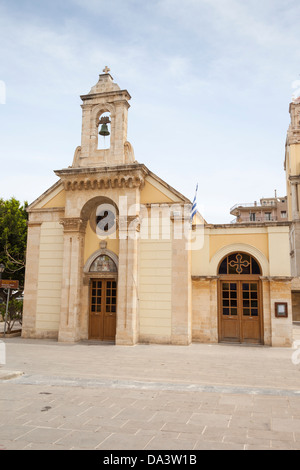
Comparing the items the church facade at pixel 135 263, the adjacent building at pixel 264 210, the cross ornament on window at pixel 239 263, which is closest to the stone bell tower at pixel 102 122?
the church facade at pixel 135 263

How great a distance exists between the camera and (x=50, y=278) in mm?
16359

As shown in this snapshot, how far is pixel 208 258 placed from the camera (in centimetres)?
1608

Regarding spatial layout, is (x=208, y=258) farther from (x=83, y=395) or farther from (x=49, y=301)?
(x=83, y=395)

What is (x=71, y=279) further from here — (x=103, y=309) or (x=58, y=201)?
(x=58, y=201)

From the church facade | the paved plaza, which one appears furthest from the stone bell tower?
the paved plaza

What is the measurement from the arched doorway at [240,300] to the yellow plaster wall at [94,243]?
182 inches

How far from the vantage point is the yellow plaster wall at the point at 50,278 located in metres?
16.1

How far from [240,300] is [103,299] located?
5.84m

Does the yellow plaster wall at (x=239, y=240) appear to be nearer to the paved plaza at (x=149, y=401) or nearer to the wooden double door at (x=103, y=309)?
the wooden double door at (x=103, y=309)

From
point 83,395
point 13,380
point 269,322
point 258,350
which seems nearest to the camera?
point 83,395

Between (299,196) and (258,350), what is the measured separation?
29.6 metres

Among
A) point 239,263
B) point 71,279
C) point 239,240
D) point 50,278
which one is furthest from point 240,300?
point 50,278
